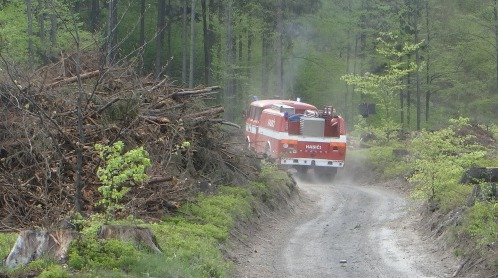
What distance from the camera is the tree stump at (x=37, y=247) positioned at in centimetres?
1166


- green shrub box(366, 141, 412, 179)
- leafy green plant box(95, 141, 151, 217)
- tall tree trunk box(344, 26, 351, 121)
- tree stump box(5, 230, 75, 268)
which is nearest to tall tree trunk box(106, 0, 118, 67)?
leafy green plant box(95, 141, 151, 217)

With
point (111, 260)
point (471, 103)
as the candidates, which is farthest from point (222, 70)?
point (111, 260)

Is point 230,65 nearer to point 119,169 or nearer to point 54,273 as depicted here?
point 119,169

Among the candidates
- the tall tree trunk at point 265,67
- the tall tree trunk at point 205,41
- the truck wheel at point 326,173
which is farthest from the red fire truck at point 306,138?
the tall tree trunk at point 265,67

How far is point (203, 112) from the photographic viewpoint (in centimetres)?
2409

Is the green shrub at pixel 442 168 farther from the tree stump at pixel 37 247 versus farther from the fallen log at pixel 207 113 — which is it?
the tree stump at pixel 37 247

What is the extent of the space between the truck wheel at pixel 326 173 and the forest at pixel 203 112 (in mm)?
2212

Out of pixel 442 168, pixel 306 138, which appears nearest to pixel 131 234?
pixel 442 168

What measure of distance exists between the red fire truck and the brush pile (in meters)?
11.2

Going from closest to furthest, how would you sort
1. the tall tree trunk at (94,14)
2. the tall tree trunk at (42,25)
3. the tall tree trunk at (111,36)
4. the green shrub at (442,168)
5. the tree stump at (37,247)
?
1. the tree stump at (37,247)
2. the tall tree trunk at (111,36)
3. the green shrub at (442,168)
4. the tall tree trunk at (42,25)
5. the tall tree trunk at (94,14)

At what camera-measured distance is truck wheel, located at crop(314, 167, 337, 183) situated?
37812 millimetres

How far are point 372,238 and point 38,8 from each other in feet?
94.3

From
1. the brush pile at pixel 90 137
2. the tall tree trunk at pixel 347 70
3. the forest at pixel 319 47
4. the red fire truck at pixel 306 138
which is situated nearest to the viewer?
the brush pile at pixel 90 137

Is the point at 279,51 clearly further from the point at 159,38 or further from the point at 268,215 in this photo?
the point at 268,215
